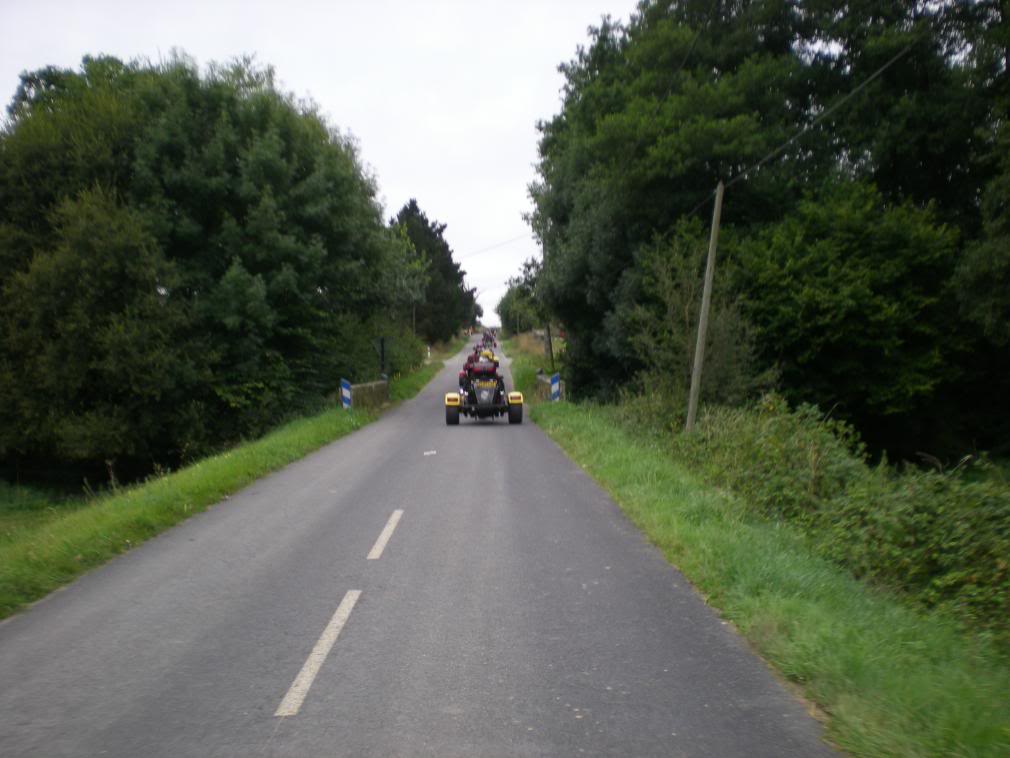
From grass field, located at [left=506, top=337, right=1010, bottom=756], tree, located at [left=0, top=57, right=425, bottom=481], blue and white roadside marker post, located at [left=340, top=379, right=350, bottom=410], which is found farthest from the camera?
blue and white roadside marker post, located at [left=340, top=379, right=350, bottom=410]

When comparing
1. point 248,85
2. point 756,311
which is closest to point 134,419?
point 248,85

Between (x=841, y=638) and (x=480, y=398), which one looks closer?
(x=841, y=638)

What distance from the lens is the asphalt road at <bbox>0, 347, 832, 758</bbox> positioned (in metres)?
4.03

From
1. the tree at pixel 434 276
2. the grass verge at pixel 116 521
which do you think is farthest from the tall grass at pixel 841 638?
the tree at pixel 434 276

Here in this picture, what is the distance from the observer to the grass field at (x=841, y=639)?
12.5 ft

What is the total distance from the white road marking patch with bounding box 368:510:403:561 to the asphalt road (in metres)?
0.06

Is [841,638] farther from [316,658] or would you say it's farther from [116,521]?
[116,521]

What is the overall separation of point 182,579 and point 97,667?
2.12 metres

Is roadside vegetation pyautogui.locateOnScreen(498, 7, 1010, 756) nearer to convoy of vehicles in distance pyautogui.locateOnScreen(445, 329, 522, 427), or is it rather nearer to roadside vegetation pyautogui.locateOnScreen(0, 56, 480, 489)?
convoy of vehicles in distance pyautogui.locateOnScreen(445, 329, 522, 427)

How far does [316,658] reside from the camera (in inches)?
200

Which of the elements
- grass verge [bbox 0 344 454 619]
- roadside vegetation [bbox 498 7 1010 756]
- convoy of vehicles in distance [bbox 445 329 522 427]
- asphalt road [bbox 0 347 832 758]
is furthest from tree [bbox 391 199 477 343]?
asphalt road [bbox 0 347 832 758]

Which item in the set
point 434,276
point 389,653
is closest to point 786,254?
point 389,653

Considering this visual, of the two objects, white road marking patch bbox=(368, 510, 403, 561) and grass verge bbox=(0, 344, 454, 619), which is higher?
grass verge bbox=(0, 344, 454, 619)

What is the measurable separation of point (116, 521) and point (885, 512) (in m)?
8.76
